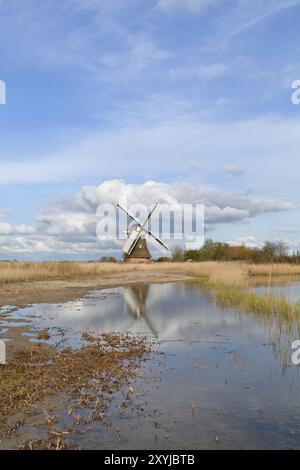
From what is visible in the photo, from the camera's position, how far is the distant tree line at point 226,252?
52.7 m

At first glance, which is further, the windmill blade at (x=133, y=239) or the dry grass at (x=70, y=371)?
the windmill blade at (x=133, y=239)

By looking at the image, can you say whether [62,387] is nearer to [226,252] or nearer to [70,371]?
[70,371]

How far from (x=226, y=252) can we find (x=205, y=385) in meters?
57.0

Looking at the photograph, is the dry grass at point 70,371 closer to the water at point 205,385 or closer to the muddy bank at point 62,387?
the muddy bank at point 62,387

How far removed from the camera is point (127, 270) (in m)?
43.7

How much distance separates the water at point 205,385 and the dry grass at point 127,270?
35.8ft

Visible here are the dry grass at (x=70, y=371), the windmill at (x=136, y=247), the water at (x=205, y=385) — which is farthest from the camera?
the windmill at (x=136, y=247)

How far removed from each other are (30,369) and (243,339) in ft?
15.8

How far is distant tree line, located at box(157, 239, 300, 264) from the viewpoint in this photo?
173 feet

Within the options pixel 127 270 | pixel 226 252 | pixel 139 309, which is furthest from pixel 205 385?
pixel 226 252

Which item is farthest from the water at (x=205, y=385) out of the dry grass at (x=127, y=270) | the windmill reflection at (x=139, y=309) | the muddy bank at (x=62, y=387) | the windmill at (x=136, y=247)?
the windmill at (x=136, y=247)

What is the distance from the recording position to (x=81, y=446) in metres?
4.60
